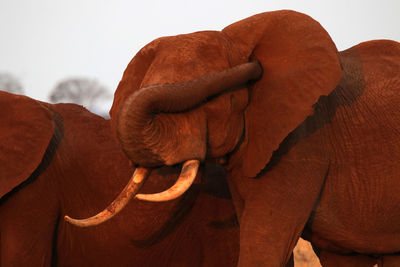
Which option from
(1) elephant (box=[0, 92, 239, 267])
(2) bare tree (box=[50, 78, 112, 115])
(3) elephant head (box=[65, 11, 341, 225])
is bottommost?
(2) bare tree (box=[50, 78, 112, 115])

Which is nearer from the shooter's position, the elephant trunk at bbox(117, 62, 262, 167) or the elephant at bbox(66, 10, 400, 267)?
the elephant trunk at bbox(117, 62, 262, 167)

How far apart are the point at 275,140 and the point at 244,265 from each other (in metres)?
0.57

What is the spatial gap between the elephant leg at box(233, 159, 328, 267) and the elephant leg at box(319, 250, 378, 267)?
34.4 inches

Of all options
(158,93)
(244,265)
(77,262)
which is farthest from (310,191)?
(77,262)

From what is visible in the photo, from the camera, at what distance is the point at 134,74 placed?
2.43 meters

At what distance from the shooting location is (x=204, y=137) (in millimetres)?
2150

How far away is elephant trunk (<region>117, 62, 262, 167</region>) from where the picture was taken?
1941 millimetres

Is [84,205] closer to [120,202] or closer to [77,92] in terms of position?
[120,202]

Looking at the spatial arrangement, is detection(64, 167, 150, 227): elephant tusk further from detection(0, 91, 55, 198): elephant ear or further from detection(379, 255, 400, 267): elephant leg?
detection(379, 255, 400, 267): elephant leg

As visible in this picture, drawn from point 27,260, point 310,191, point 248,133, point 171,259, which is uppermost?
point 248,133

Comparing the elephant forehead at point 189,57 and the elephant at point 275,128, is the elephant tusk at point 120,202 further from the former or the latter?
the elephant forehead at point 189,57

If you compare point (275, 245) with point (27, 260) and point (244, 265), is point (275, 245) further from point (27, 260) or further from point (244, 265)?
point (27, 260)

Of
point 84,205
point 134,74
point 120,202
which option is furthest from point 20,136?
point 120,202

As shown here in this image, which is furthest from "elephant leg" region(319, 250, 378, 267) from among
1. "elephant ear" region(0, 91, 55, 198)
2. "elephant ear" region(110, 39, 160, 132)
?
"elephant ear" region(0, 91, 55, 198)
